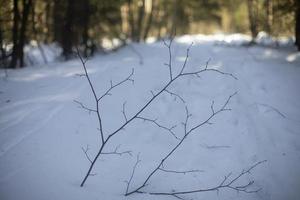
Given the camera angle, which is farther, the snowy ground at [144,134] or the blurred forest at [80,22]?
the blurred forest at [80,22]

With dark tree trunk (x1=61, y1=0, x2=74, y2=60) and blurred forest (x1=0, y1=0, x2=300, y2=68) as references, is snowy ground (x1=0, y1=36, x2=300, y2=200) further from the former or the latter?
dark tree trunk (x1=61, y1=0, x2=74, y2=60)

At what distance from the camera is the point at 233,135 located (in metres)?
4.86

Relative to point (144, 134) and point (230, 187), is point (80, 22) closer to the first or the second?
point (144, 134)

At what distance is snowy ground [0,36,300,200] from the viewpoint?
3.70 metres

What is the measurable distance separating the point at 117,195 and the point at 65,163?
0.74 metres

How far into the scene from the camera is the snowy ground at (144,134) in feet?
12.1

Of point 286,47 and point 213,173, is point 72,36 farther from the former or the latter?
point 213,173

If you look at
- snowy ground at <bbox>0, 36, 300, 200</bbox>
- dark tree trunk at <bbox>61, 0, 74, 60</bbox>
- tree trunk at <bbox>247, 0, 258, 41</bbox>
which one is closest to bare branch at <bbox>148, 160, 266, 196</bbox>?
snowy ground at <bbox>0, 36, 300, 200</bbox>

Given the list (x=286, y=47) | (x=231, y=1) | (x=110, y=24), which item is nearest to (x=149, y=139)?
(x=286, y=47)

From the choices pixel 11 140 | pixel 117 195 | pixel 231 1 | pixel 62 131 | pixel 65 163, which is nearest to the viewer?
pixel 117 195

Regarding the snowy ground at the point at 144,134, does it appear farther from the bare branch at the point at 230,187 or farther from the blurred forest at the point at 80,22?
the blurred forest at the point at 80,22

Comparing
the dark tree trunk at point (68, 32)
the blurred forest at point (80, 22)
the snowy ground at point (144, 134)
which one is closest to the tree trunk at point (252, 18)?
the blurred forest at point (80, 22)

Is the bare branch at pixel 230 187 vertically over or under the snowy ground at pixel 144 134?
under

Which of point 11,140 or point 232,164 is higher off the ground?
point 11,140
